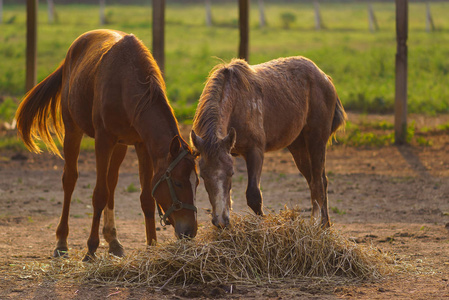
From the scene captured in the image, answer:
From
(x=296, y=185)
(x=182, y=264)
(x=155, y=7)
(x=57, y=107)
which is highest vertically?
(x=155, y=7)

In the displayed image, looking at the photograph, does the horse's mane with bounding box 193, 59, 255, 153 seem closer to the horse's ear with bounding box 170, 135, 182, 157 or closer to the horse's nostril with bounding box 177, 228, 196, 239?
the horse's ear with bounding box 170, 135, 182, 157

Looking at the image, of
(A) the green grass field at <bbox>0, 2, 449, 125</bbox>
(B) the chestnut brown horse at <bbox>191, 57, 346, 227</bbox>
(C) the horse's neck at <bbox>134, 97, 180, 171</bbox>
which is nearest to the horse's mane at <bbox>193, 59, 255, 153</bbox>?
(B) the chestnut brown horse at <bbox>191, 57, 346, 227</bbox>

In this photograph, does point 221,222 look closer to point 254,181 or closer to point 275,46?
point 254,181

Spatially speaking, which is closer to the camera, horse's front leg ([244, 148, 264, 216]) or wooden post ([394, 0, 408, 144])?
horse's front leg ([244, 148, 264, 216])

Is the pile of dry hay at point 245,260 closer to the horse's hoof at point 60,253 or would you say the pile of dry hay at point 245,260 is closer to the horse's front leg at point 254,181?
the horse's front leg at point 254,181

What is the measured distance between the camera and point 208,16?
28.8 metres

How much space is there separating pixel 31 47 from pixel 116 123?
7440 millimetres

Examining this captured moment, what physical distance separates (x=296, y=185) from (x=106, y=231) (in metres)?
3.79

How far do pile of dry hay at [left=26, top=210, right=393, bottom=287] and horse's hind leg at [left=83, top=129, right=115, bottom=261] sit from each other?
398 millimetres

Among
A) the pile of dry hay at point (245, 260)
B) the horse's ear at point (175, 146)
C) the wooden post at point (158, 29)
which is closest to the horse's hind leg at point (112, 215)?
the pile of dry hay at point (245, 260)

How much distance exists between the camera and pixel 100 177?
5652mm

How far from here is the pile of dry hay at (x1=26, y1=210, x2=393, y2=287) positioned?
15.9 feet

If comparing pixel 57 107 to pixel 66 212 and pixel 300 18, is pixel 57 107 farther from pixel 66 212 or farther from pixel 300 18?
pixel 300 18

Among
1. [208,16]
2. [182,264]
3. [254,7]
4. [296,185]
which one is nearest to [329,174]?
[296,185]
